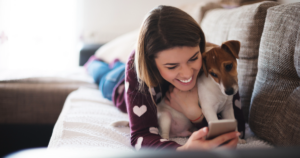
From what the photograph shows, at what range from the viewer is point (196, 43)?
0.92 metres

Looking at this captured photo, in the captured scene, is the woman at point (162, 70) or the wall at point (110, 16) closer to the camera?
the woman at point (162, 70)

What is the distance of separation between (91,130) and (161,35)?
51cm

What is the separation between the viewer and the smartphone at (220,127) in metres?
0.64

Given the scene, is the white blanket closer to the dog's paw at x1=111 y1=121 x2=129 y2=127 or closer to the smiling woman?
the dog's paw at x1=111 y1=121 x2=129 y2=127

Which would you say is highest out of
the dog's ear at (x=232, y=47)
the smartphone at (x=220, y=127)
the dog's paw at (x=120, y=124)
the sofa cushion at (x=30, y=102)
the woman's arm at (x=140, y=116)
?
the dog's ear at (x=232, y=47)

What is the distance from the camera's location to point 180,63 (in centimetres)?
91

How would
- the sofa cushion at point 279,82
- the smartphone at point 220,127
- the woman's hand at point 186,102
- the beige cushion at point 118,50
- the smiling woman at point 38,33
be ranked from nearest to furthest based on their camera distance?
the smartphone at point 220,127
the sofa cushion at point 279,82
the woman's hand at point 186,102
the beige cushion at point 118,50
the smiling woman at point 38,33

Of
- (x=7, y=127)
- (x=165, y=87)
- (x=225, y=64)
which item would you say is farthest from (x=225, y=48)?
(x=7, y=127)

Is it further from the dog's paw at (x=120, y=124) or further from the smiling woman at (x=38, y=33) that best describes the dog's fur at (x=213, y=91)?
the smiling woman at (x=38, y=33)

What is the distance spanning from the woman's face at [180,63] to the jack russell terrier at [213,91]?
0.18ft

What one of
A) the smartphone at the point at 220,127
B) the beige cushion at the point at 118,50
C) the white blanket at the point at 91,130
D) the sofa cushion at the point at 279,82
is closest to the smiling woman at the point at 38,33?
the beige cushion at the point at 118,50

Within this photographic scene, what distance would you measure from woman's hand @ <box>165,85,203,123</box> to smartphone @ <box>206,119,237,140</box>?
0.32m

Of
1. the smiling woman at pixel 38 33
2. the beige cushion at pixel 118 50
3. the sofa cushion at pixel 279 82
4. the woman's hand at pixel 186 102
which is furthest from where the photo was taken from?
the smiling woman at pixel 38 33

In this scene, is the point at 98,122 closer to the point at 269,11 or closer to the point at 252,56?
the point at 252,56
